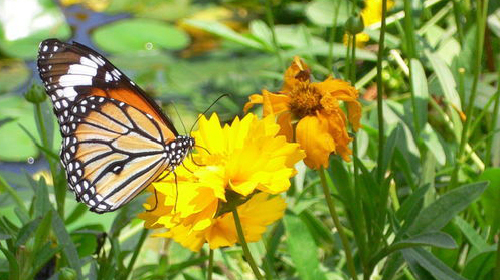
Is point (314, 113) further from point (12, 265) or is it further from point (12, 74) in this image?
point (12, 74)

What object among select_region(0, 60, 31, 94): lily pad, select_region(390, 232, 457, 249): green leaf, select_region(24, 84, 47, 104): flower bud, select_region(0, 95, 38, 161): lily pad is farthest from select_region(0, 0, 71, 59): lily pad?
select_region(390, 232, 457, 249): green leaf

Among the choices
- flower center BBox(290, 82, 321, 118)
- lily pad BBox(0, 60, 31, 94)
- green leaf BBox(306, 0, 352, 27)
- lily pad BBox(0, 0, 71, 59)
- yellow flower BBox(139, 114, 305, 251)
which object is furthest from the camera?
lily pad BBox(0, 0, 71, 59)

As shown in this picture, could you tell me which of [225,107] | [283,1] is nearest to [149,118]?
[225,107]

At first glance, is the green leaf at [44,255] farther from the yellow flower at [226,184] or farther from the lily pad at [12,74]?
the lily pad at [12,74]

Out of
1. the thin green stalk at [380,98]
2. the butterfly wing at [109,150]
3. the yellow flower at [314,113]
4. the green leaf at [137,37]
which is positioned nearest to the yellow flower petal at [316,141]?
the yellow flower at [314,113]

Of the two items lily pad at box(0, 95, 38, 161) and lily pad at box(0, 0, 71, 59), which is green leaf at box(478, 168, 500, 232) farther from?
lily pad at box(0, 0, 71, 59)

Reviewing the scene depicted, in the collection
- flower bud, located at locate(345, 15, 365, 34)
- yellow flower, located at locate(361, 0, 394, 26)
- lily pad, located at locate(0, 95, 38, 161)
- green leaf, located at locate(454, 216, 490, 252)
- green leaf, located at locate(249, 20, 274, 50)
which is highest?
flower bud, located at locate(345, 15, 365, 34)
